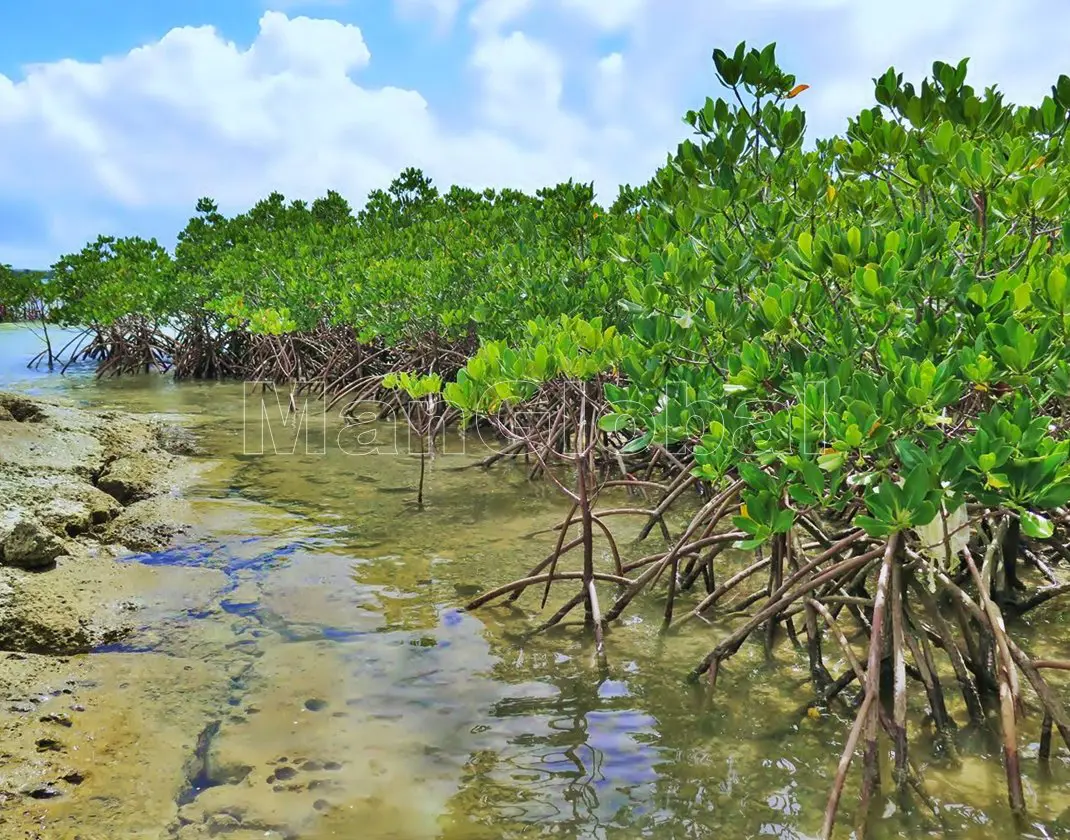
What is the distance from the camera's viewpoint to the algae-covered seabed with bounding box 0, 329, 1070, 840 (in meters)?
1.96

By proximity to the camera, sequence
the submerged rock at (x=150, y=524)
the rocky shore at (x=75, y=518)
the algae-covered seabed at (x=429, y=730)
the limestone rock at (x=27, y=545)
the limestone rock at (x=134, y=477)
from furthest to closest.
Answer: the limestone rock at (x=134, y=477)
the submerged rock at (x=150, y=524)
the limestone rock at (x=27, y=545)
the rocky shore at (x=75, y=518)
the algae-covered seabed at (x=429, y=730)

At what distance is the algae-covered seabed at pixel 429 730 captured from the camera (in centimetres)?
196

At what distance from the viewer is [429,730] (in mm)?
2398

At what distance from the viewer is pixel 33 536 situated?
3.30m

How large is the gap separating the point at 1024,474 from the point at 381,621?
2.30 meters

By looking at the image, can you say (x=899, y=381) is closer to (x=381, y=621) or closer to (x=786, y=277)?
(x=786, y=277)

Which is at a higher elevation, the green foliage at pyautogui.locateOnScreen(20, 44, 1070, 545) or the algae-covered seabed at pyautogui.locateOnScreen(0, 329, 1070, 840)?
the green foliage at pyautogui.locateOnScreen(20, 44, 1070, 545)

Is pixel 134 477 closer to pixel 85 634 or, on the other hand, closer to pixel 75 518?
pixel 75 518

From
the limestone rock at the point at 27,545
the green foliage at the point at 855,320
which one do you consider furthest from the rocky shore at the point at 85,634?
the green foliage at the point at 855,320

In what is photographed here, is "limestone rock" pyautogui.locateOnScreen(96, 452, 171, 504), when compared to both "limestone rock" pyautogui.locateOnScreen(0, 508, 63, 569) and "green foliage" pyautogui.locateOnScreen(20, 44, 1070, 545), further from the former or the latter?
"green foliage" pyautogui.locateOnScreen(20, 44, 1070, 545)

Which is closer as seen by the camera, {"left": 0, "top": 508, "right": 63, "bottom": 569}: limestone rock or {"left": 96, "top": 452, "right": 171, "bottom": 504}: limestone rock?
{"left": 0, "top": 508, "right": 63, "bottom": 569}: limestone rock

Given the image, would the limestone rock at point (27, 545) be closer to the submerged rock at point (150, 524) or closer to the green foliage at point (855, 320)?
the submerged rock at point (150, 524)

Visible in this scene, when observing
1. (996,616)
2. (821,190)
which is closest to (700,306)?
(821,190)

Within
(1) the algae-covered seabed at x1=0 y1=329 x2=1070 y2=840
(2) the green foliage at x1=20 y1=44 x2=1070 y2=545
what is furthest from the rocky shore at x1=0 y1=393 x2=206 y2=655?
(2) the green foliage at x1=20 y1=44 x2=1070 y2=545
